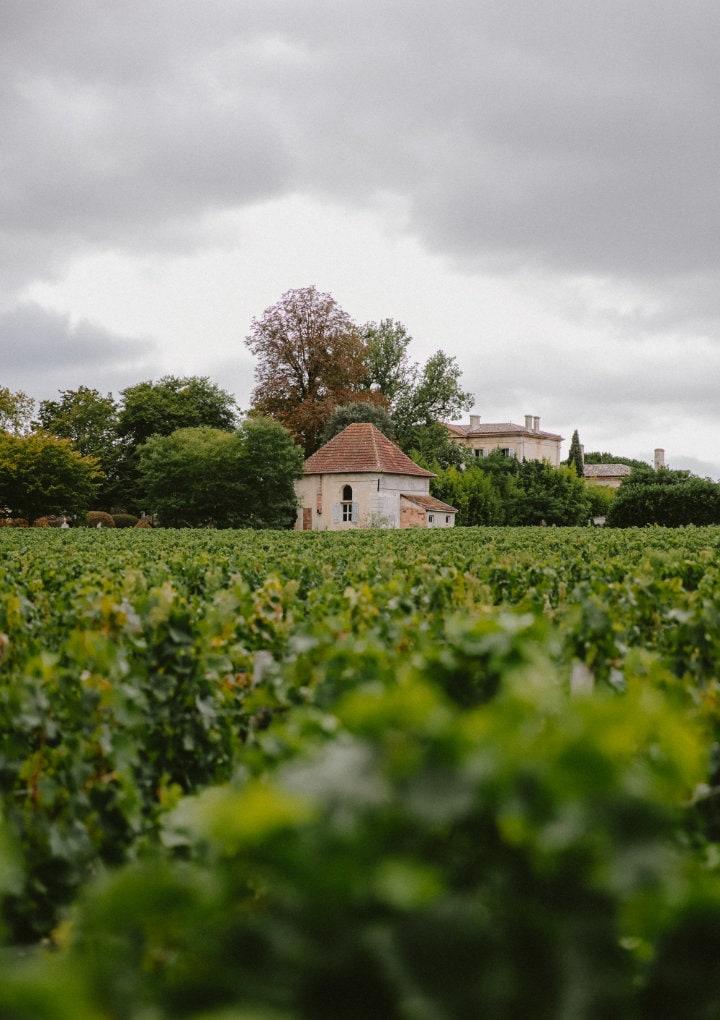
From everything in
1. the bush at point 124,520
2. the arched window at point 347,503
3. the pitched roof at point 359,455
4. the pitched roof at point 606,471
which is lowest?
the bush at point 124,520

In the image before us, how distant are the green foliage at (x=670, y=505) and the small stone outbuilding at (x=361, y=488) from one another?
1044cm

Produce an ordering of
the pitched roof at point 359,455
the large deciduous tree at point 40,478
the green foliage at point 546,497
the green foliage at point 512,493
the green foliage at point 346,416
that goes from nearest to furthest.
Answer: the large deciduous tree at point 40,478 → the pitched roof at point 359,455 → the green foliage at point 346,416 → the green foliage at point 512,493 → the green foliage at point 546,497

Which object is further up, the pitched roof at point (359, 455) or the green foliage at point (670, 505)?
the pitched roof at point (359, 455)

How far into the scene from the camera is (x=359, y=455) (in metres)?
58.5

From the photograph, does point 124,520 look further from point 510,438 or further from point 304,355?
point 510,438

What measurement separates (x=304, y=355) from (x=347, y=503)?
553 inches

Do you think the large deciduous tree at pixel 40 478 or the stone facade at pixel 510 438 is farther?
the stone facade at pixel 510 438

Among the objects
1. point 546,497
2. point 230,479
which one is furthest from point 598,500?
point 230,479

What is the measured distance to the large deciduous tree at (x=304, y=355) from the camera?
67.7 meters

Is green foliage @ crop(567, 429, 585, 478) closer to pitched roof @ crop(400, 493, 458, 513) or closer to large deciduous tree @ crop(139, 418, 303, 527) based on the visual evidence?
pitched roof @ crop(400, 493, 458, 513)

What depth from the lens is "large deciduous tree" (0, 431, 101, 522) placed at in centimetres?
5788

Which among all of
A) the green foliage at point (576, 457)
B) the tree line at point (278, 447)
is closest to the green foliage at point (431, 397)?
the tree line at point (278, 447)

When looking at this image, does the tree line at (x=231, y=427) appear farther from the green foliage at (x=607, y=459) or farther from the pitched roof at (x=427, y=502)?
the green foliage at (x=607, y=459)

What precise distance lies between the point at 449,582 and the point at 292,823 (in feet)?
21.5
